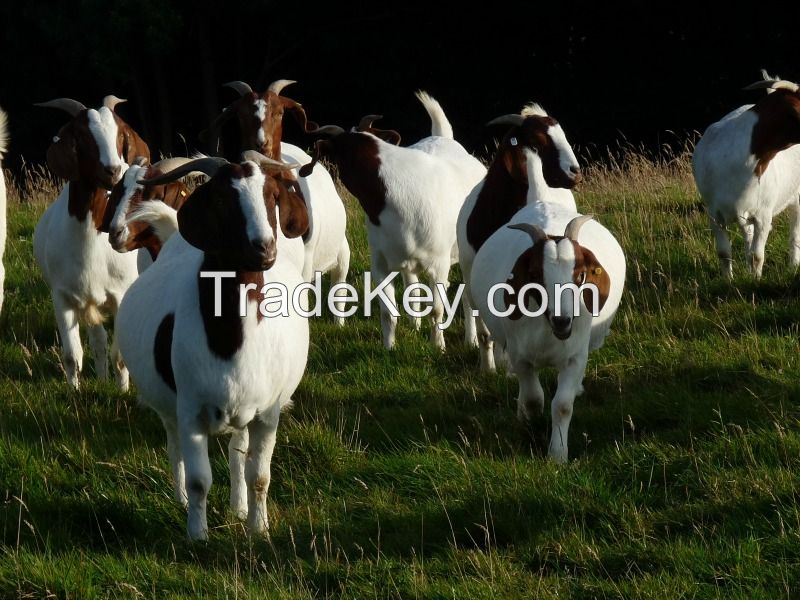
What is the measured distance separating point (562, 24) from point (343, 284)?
1778 centimetres

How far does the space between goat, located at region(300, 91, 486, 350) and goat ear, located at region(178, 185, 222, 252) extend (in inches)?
132

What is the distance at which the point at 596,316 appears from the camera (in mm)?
7039

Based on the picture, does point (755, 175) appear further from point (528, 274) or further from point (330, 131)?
point (528, 274)

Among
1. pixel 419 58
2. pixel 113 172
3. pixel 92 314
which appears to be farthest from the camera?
pixel 419 58

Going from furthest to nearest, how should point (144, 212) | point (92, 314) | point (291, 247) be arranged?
point (92, 314) < point (291, 247) < point (144, 212)

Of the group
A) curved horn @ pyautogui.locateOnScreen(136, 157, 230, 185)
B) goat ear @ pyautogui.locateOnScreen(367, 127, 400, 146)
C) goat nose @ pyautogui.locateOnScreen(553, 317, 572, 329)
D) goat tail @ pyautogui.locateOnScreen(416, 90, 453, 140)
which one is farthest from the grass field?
goat tail @ pyautogui.locateOnScreen(416, 90, 453, 140)

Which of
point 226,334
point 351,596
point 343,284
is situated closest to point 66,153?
point 343,284

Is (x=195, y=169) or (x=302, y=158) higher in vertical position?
(x=195, y=169)

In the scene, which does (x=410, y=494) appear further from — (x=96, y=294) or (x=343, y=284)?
(x=343, y=284)

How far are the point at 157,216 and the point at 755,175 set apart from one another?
5035 millimetres

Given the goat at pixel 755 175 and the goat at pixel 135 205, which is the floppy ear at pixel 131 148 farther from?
the goat at pixel 755 175

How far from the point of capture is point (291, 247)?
798cm

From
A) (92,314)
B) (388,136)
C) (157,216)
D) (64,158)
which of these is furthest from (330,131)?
(157,216)

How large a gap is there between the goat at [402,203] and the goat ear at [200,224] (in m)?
3.35
